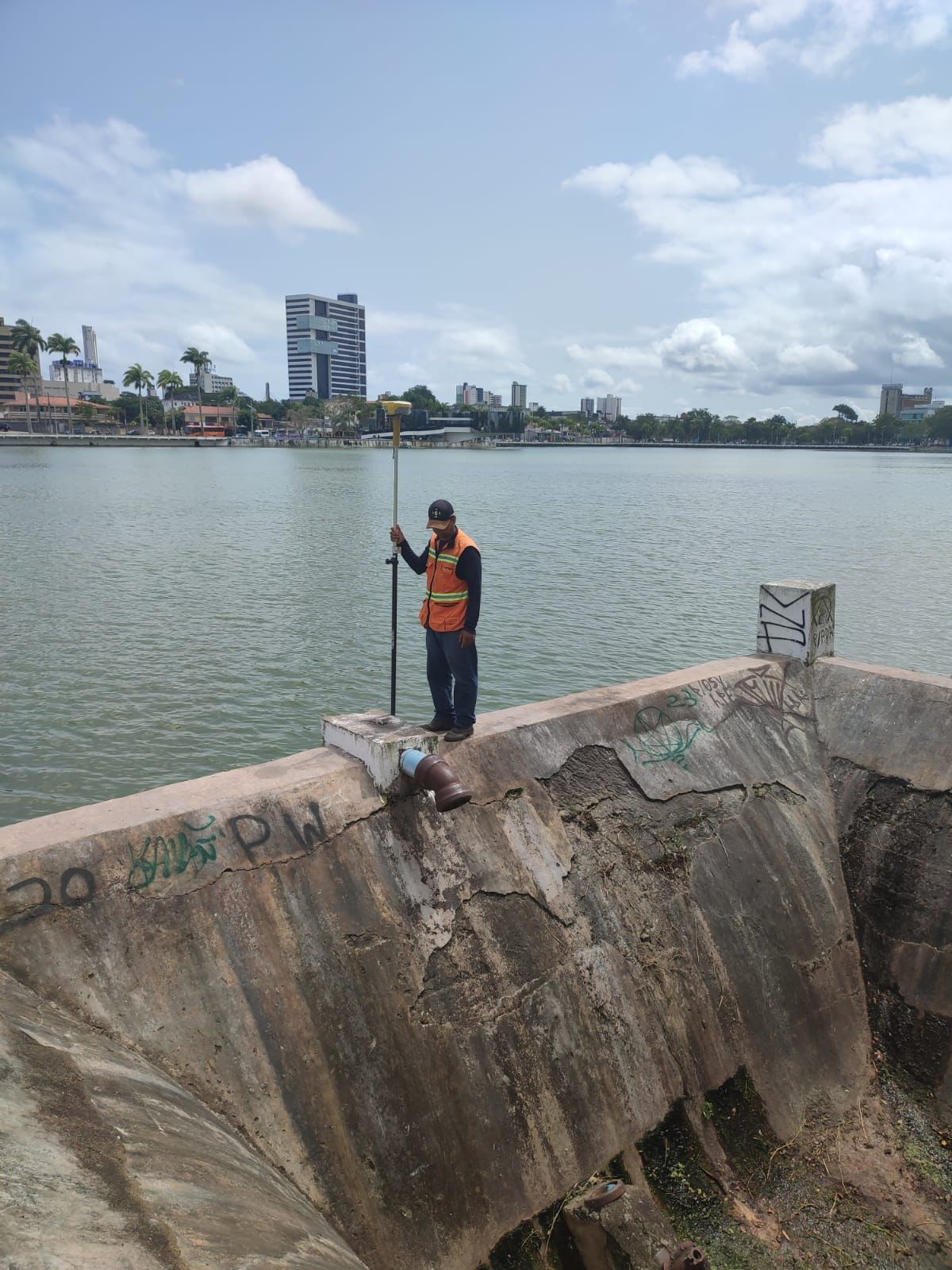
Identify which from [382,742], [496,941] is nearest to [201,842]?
[382,742]

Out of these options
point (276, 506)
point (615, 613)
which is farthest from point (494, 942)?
point (276, 506)

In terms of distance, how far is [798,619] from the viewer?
858 cm

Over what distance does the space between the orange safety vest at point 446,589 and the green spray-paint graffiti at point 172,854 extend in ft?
7.60

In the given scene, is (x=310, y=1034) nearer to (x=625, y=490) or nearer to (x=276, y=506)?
(x=276, y=506)

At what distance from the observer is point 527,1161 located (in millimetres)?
4926

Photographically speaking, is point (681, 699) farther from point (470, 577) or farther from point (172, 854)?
point (172, 854)

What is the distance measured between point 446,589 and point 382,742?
1441 mm

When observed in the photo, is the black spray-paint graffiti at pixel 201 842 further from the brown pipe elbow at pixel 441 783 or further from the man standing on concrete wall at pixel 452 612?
the man standing on concrete wall at pixel 452 612

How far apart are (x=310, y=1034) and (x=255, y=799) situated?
1345 mm

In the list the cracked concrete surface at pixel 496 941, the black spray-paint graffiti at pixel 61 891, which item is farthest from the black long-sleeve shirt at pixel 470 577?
the black spray-paint graffiti at pixel 61 891

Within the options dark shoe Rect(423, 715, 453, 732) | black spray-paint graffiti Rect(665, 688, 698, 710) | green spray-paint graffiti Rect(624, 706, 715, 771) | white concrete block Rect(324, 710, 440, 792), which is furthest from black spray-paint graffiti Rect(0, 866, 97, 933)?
black spray-paint graffiti Rect(665, 688, 698, 710)

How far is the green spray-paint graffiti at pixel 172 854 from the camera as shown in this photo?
14.6ft

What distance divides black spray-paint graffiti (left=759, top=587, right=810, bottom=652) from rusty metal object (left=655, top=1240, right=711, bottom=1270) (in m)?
5.65

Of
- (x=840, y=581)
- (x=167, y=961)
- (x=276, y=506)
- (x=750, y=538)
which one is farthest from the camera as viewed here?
(x=276, y=506)
